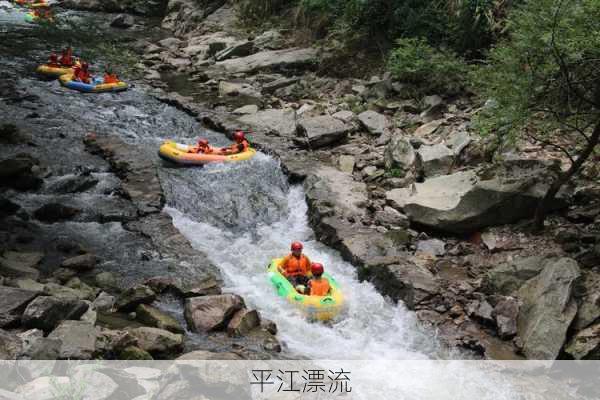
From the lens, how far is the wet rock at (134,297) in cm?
655

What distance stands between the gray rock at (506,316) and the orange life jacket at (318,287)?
2.24 metres

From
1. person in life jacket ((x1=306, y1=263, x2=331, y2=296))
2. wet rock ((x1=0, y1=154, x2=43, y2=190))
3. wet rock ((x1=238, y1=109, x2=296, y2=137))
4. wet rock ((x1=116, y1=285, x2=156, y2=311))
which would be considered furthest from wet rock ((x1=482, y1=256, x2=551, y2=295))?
wet rock ((x1=0, y1=154, x2=43, y2=190))

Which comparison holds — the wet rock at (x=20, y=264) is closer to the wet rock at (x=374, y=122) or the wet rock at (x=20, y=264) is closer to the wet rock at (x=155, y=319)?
the wet rock at (x=155, y=319)

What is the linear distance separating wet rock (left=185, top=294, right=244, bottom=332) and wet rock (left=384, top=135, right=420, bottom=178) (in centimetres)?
496

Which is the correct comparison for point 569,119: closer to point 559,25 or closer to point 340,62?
point 559,25

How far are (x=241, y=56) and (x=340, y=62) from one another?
458 centimetres

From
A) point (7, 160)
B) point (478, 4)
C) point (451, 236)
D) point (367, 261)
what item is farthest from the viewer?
point (478, 4)

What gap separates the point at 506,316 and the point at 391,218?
9.47ft

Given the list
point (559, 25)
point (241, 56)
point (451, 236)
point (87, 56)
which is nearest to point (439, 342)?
point (451, 236)

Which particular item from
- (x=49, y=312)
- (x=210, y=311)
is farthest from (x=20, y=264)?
(x=210, y=311)

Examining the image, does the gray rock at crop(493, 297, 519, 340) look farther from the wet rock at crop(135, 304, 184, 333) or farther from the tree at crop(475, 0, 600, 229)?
the wet rock at crop(135, 304, 184, 333)

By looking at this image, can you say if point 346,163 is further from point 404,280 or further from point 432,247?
point 404,280

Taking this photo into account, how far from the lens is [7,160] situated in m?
9.70

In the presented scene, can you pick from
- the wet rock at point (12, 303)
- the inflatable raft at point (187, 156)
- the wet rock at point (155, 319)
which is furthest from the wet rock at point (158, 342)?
the inflatable raft at point (187, 156)
